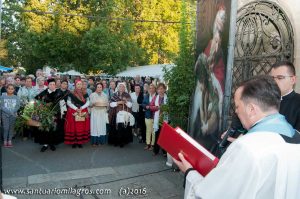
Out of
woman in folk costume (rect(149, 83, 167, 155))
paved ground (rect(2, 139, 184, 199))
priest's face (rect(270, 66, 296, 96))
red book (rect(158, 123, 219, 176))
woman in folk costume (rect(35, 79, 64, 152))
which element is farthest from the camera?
woman in folk costume (rect(35, 79, 64, 152))

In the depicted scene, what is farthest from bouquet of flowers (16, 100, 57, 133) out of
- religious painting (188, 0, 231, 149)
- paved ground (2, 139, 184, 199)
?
religious painting (188, 0, 231, 149)

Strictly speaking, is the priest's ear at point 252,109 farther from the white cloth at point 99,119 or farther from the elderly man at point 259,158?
the white cloth at point 99,119

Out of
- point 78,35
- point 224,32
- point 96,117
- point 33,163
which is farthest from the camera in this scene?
point 78,35

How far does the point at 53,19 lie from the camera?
19125mm

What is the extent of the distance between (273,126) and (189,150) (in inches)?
31.3

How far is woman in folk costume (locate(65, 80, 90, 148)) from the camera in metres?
8.55

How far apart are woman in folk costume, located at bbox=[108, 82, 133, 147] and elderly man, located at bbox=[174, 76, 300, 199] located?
23.1ft

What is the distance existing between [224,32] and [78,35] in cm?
1533

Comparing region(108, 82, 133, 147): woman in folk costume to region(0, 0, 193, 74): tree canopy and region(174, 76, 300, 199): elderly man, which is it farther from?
region(0, 0, 193, 74): tree canopy

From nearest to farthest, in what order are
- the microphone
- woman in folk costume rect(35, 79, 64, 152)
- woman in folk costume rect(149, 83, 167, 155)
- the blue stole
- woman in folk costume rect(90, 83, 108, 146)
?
the blue stole → the microphone → woman in folk costume rect(149, 83, 167, 155) → woman in folk costume rect(35, 79, 64, 152) → woman in folk costume rect(90, 83, 108, 146)

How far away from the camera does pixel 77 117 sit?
28.2 ft

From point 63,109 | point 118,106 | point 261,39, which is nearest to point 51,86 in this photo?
point 63,109

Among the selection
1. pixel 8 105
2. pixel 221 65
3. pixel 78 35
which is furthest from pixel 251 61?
pixel 78 35

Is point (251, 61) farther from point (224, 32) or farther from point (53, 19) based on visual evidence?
point (53, 19)
